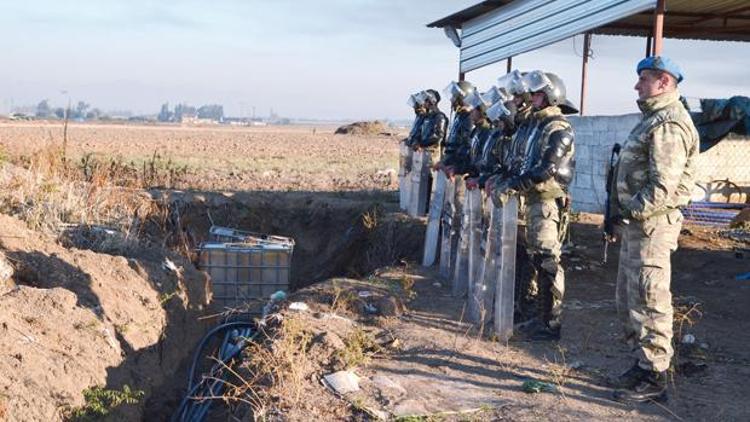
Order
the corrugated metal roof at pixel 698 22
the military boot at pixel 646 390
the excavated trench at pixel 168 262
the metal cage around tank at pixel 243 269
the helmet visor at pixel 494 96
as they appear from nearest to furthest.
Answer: the military boot at pixel 646 390 < the excavated trench at pixel 168 262 < the helmet visor at pixel 494 96 < the metal cage around tank at pixel 243 269 < the corrugated metal roof at pixel 698 22

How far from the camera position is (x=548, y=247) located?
Answer: 725cm

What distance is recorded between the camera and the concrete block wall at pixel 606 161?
1394 centimetres

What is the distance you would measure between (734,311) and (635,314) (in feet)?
11.5

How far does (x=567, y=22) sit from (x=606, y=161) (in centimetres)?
282

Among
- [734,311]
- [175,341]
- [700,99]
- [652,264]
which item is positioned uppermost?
[700,99]

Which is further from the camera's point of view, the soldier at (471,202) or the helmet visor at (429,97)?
the helmet visor at (429,97)

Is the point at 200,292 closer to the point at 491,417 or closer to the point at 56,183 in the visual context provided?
the point at 56,183

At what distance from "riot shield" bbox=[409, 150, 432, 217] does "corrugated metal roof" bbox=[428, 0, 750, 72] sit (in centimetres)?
226

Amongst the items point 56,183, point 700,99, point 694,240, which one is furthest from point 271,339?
point 700,99

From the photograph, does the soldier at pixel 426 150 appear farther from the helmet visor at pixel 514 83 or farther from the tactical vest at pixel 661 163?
the tactical vest at pixel 661 163

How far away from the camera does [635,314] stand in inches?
225

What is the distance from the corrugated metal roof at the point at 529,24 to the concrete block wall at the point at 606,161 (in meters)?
1.76

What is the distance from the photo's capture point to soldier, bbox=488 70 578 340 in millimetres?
7090

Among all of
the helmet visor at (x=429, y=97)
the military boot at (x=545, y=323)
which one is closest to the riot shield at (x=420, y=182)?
the helmet visor at (x=429, y=97)
